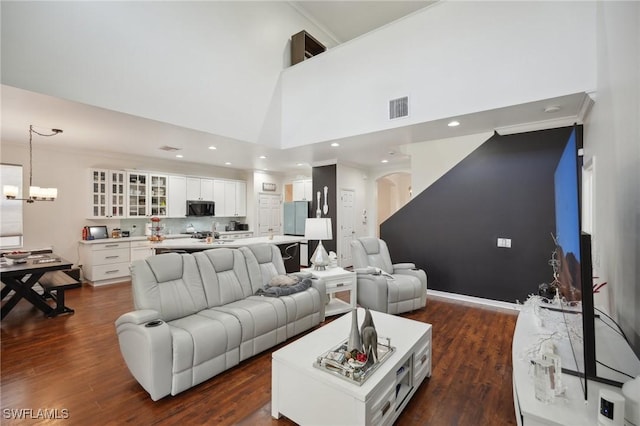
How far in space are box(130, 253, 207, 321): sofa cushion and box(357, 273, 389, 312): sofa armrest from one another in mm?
2091

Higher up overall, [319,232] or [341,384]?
[319,232]

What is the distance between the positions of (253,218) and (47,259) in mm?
4501

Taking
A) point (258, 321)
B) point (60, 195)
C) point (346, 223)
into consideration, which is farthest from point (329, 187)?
point (60, 195)

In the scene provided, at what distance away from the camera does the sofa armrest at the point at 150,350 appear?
2080mm

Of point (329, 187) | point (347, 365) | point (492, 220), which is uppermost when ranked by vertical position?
point (329, 187)

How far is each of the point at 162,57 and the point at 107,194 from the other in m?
3.69

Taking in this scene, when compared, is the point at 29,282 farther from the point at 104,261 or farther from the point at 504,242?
the point at 504,242

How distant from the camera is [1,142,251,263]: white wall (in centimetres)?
516

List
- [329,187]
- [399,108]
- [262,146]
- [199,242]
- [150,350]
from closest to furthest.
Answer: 1. [150,350]
2. [399,108]
3. [262,146]
4. [199,242]
5. [329,187]

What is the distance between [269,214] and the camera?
27.8ft

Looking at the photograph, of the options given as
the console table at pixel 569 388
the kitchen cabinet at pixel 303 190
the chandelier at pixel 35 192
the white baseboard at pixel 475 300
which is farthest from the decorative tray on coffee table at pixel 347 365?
the kitchen cabinet at pixel 303 190

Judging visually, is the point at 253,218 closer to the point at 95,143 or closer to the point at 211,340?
the point at 95,143

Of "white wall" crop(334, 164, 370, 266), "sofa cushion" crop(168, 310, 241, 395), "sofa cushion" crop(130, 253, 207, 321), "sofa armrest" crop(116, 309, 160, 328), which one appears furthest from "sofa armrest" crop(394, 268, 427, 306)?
"sofa armrest" crop(116, 309, 160, 328)

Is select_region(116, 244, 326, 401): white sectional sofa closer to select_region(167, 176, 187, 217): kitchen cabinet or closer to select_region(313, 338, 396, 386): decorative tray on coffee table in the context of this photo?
select_region(313, 338, 396, 386): decorative tray on coffee table
